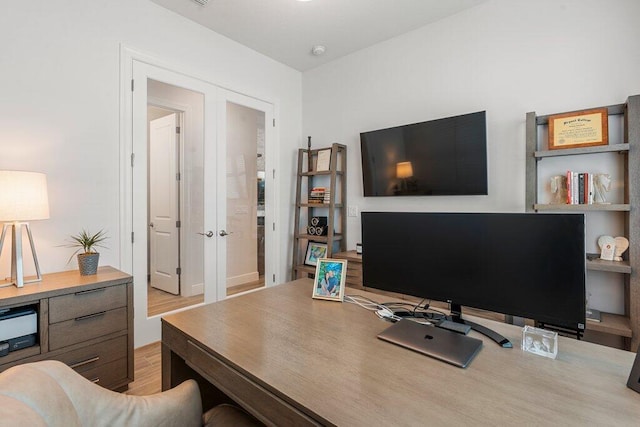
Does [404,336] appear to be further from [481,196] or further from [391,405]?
[481,196]

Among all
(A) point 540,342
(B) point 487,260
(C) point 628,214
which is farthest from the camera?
(C) point 628,214

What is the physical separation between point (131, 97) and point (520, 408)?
309 cm

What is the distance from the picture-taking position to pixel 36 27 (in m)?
2.15

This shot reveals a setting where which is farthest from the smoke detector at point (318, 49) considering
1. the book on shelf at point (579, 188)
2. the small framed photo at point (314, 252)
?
the book on shelf at point (579, 188)

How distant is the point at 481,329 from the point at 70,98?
2.98 m

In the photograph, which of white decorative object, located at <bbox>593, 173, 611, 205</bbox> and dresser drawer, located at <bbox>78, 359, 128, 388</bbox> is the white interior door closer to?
dresser drawer, located at <bbox>78, 359, 128, 388</bbox>

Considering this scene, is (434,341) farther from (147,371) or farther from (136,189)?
(136,189)

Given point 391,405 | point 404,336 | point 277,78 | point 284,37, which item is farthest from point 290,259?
point 391,405

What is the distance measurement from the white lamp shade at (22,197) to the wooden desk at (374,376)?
1239 millimetres

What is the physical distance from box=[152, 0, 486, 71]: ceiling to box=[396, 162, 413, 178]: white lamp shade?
1.33 metres

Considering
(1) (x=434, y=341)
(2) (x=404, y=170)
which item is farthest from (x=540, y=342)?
(2) (x=404, y=170)

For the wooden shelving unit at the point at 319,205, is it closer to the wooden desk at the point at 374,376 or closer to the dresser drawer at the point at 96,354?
the dresser drawer at the point at 96,354

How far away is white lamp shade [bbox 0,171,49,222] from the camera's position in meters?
1.75

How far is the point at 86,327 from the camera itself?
75.4 inches
